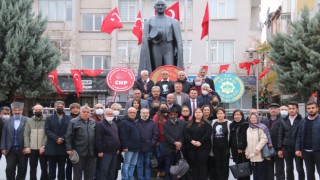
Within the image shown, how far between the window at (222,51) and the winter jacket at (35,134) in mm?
29653

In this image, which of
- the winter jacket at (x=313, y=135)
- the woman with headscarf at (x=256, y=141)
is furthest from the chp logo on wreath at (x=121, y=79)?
the winter jacket at (x=313, y=135)

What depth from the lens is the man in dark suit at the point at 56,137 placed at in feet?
42.1

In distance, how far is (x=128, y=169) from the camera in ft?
42.6

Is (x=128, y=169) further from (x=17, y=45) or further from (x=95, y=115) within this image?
(x=17, y=45)

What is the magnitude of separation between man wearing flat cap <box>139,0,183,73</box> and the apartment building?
2567 centimetres

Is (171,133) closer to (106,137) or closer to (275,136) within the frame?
(106,137)

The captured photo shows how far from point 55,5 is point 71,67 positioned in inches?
188

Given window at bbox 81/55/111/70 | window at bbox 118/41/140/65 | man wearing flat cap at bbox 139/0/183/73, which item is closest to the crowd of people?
man wearing flat cap at bbox 139/0/183/73

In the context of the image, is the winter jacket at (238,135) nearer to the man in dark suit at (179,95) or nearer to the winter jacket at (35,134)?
the man in dark suit at (179,95)

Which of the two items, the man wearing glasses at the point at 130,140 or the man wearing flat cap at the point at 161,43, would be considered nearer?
the man wearing glasses at the point at 130,140

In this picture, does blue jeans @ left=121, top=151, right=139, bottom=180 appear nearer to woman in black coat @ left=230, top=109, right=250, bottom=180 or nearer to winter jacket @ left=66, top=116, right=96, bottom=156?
winter jacket @ left=66, top=116, right=96, bottom=156

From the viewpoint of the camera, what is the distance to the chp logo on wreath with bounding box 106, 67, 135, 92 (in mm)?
17352

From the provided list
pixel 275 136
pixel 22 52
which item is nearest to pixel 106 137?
pixel 275 136

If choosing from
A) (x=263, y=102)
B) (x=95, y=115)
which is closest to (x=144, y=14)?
(x=263, y=102)
